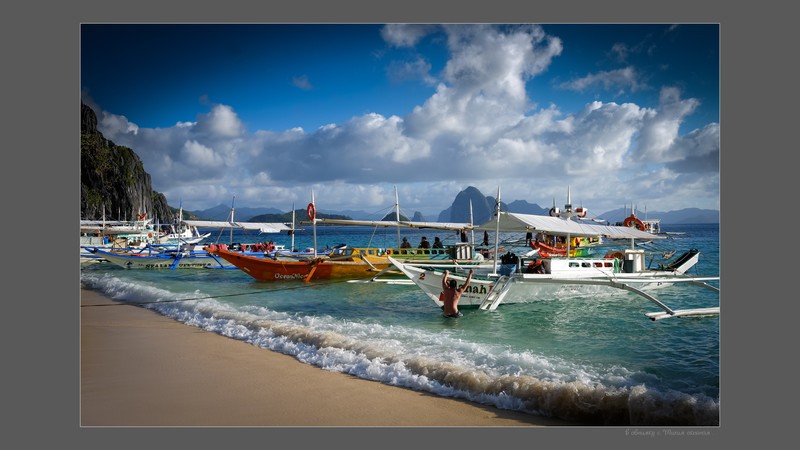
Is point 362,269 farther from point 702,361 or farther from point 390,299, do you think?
point 702,361

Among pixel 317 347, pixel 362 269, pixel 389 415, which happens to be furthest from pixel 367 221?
pixel 389 415

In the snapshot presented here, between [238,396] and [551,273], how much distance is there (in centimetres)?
636

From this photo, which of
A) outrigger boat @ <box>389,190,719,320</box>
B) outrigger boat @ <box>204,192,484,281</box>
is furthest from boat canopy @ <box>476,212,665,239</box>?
outrigger boat @ <box>204,192,484,281</box>

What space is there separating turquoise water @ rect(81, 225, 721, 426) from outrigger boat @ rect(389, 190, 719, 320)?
330 millimetres

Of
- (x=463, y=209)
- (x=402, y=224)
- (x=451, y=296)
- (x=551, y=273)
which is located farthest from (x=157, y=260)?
(x=551, y=273)

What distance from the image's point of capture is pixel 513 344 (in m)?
7.87

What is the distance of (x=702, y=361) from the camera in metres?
6.81

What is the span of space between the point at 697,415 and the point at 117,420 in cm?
535

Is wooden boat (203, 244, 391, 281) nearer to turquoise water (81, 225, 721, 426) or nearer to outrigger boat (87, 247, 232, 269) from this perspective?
turquoise water (81, 225, 721, 426)

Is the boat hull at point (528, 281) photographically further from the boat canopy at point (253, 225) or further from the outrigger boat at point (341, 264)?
the boat canopy at point (253, 225)

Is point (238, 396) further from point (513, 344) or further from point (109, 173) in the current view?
point (109, 173)

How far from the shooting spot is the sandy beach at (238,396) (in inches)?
180

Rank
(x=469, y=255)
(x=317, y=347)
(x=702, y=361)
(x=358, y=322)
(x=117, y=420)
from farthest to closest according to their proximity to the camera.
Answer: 1. (x=469, y=255)
2. (x=358, y=322)
3. (x=317, y=347)
4. (x=702, y=361)
5. (x=117, y=420)

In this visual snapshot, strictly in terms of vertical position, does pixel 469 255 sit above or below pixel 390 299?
above
